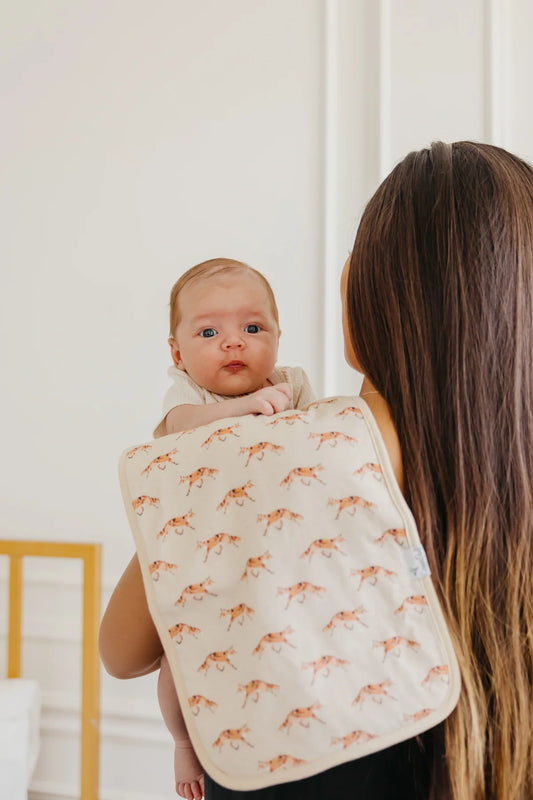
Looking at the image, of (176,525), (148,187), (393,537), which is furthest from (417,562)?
(148,187)

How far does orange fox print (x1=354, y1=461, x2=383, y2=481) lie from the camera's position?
0.72m

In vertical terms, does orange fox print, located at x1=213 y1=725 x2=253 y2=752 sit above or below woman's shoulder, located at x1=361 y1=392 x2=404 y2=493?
below

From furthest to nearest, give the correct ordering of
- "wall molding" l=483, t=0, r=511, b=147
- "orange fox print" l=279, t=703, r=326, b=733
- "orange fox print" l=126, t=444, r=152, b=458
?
"wall molding" l=483, t=0, r=511, b=147 < "orange fox print" l=126, t=444, r=152, b=458 < "orange fox print" l=279, t=703, r=326, b=733

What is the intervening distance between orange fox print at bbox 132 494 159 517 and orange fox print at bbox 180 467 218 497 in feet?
0.13

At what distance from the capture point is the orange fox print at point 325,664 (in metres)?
0.70

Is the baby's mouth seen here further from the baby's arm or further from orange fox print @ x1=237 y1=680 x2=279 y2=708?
orange fox print @ x1=237 y1=680 x2=279 y2=708

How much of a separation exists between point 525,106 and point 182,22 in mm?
957

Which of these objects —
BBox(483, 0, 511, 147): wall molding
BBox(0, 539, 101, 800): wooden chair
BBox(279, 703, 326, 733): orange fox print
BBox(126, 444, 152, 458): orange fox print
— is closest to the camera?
BBox(279, 703, 326, 733): orange fox print

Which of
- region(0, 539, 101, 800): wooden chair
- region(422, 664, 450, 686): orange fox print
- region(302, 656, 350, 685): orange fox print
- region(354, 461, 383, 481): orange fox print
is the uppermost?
region(354, 461, 383, 481): orange fox print

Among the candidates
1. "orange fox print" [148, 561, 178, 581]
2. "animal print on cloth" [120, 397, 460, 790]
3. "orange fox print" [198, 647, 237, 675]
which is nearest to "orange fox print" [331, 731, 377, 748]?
"animal print on cloth" [120, 397, 460, 790]

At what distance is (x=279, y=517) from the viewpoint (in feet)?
2.38

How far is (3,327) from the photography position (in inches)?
88.7

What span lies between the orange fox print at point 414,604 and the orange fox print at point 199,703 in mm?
203

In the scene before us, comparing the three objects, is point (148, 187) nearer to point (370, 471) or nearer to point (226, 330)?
point (226, 330)
